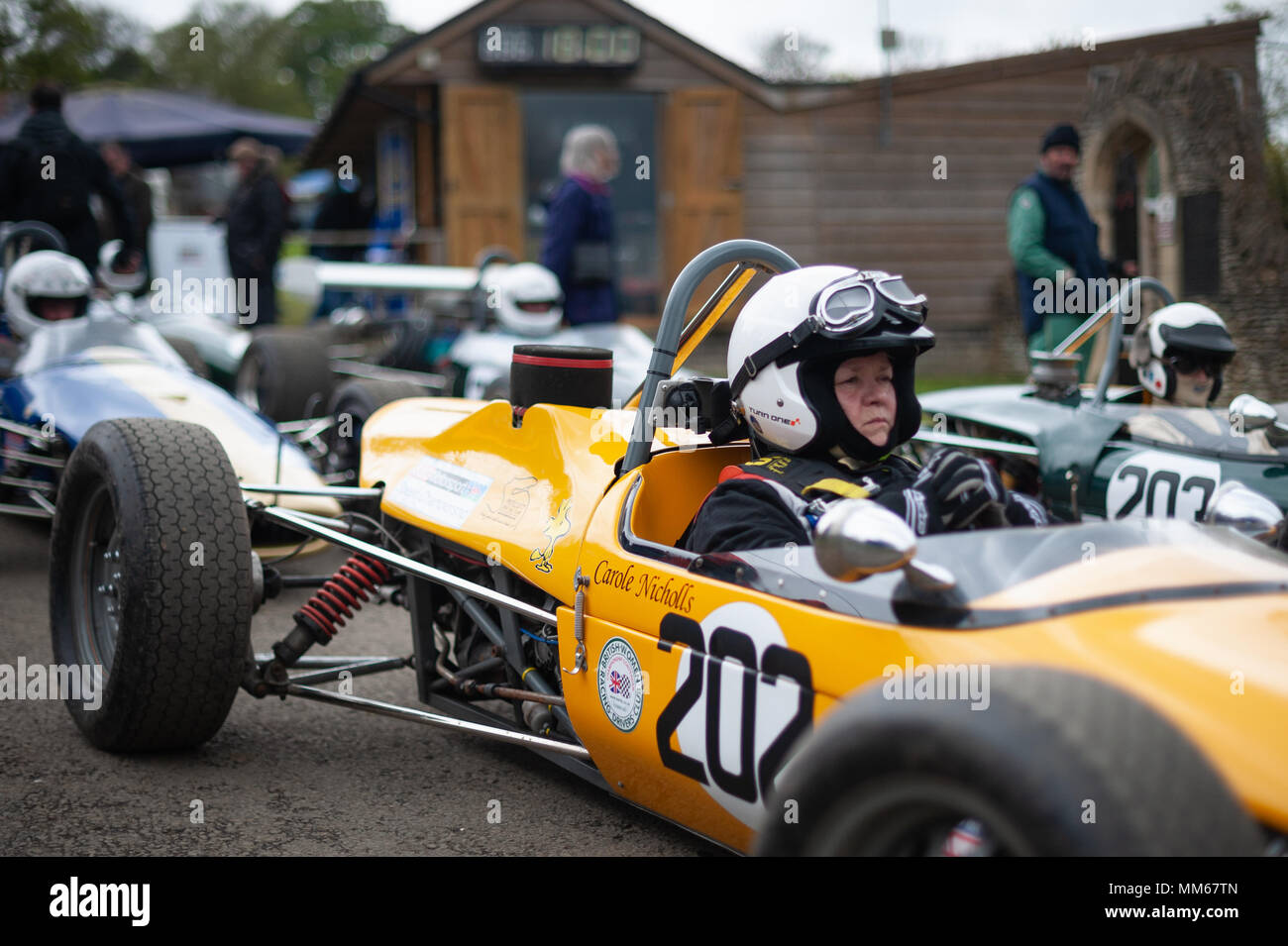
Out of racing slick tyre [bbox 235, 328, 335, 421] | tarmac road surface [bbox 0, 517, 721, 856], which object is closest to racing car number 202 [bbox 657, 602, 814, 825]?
tarmac road surface [bbox 0, 517, 721, 856]

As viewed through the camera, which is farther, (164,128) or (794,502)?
(164,128)

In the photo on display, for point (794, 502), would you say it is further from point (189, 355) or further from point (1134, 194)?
point (1134, 194)

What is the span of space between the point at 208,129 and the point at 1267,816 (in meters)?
17.6

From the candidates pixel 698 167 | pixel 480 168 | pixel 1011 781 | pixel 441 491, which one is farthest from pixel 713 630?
pixel 698 167

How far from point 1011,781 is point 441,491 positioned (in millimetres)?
2535

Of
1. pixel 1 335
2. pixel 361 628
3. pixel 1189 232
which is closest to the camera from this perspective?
pixel 361 628

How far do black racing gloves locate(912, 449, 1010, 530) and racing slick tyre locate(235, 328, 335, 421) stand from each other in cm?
592

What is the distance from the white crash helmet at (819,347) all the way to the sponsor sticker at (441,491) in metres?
0.99

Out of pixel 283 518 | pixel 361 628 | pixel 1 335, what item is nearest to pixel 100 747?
pixel 283 518

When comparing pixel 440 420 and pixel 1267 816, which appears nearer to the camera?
pixel 1267 816

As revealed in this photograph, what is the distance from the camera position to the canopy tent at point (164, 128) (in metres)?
17.2

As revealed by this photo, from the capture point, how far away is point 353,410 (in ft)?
22.1
